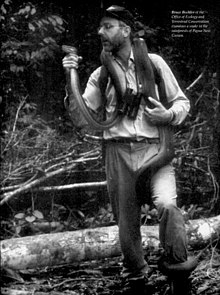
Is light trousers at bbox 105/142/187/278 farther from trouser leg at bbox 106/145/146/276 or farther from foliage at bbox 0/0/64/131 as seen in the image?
foliage at bbox 0/0/64/131

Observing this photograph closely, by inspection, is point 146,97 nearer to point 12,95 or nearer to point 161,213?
point 161,213

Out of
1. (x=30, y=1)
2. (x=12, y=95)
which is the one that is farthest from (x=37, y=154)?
(x=30, y=1)

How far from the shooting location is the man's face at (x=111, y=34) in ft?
8.31

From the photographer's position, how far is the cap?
2.54 m

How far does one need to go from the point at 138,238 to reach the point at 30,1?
153 centimetres

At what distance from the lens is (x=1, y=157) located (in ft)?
10.7

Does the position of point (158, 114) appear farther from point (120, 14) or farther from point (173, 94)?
point (120, 14)

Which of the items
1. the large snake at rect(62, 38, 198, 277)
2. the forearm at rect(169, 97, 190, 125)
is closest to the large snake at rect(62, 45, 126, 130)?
the large snake at rect(62, 38, 198, 277)

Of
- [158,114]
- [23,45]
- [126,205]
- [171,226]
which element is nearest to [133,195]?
[126,205]

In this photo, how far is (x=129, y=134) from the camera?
2492mm

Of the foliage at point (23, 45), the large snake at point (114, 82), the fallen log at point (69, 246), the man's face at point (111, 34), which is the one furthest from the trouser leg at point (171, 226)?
the foliage at point (23, 45)

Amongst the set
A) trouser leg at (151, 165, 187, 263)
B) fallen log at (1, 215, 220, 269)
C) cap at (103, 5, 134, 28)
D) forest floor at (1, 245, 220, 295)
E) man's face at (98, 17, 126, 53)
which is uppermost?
cap at (103, 5, 134, 28)

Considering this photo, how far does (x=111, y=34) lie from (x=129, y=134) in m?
0.51

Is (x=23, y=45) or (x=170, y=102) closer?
(x=170, y=102)
